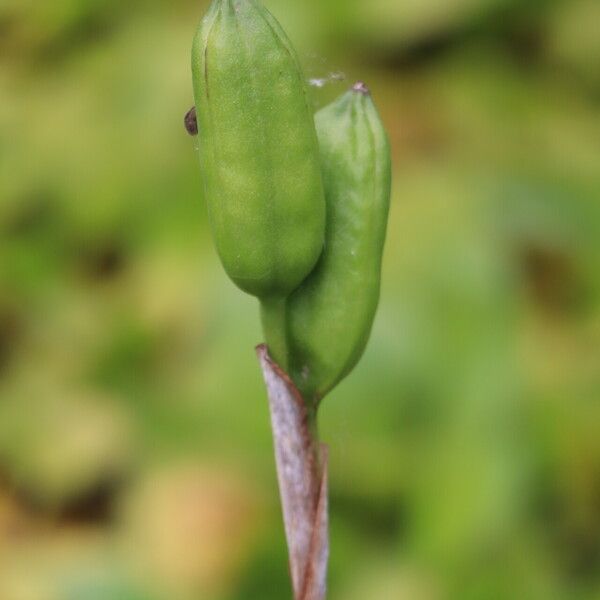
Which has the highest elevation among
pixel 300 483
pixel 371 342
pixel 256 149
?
pixel 256 149

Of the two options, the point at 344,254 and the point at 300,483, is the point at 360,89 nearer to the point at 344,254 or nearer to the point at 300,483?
the point at 344,254

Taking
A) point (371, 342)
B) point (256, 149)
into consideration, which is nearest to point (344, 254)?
point (256, 149)

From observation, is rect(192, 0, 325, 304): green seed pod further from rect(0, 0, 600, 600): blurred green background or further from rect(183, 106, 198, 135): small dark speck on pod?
rect(0, 0, 600, 600): blurred green background

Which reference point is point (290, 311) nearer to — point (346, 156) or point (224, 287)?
point (346, 156)

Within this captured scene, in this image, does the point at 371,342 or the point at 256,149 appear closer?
the point at 256,149

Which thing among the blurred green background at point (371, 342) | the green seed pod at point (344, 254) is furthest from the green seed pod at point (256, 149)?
the blurred green background at point (371, 342)

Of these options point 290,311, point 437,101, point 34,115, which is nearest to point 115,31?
point 34,115

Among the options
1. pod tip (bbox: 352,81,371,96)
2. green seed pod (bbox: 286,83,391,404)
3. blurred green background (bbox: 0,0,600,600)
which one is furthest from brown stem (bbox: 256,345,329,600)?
blurred green background (bbox: 0,0,600,600)
